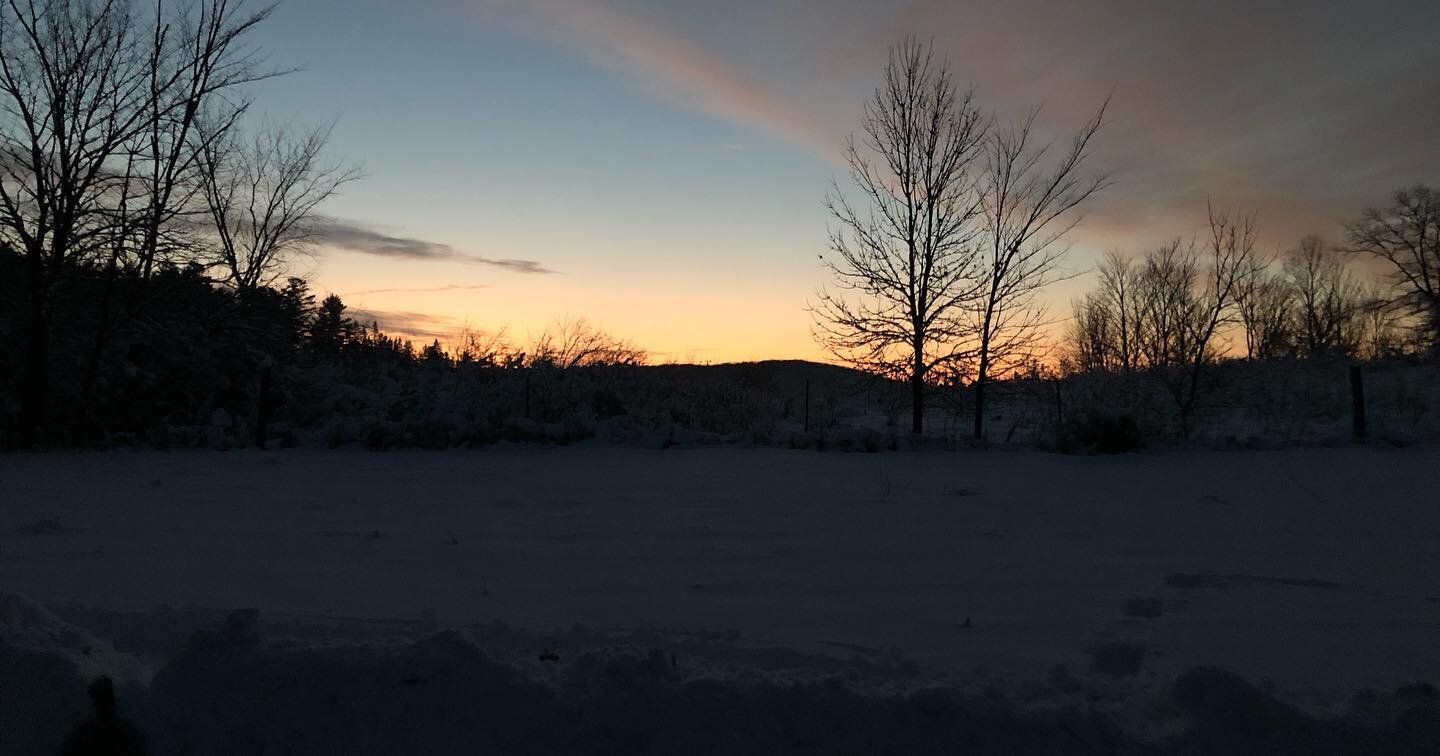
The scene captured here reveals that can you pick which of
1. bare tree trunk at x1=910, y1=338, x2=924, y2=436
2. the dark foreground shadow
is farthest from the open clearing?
bare tree trunk at x1=910, y1=338, x2=924, y2=436

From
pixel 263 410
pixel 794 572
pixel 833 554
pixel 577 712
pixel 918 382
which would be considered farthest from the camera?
pixel 918 382

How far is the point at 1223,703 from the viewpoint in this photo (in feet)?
8.84

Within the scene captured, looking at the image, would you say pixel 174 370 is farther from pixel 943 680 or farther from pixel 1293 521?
pixel 1293 521

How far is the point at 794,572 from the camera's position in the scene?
5004 millimetres

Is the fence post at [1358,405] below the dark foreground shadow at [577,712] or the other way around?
the other way around

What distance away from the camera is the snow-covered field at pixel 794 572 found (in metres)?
3.29

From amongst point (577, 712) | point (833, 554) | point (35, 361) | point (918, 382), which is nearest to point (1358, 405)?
point (918, 382)

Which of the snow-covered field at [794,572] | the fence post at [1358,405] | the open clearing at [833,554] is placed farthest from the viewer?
the fence post at [1358,405]

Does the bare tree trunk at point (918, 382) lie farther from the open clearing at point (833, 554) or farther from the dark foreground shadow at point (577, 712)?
the dark foreground shadow at point (577, 712)

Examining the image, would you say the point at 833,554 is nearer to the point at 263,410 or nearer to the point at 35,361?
the point at 263,410

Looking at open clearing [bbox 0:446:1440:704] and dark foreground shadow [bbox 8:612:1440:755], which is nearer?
dark foreground shadow [bbox 8:612:1440:755]

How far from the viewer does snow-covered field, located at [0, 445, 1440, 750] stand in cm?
329

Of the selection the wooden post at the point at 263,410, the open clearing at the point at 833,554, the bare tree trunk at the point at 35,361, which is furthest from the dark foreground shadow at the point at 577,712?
the bare tree trunk at the point at 35,361

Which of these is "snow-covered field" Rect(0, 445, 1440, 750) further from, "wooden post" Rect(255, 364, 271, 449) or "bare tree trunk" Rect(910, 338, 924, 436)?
"bare tree trunk" Rect(910, 338, 924, 436)
